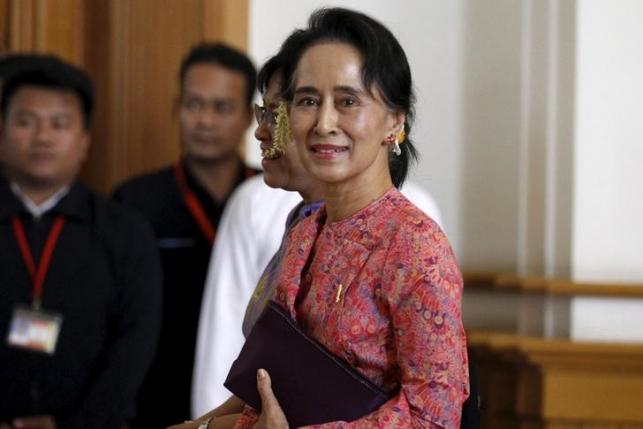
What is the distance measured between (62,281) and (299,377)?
213 cm

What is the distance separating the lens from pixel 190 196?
4.05 metres

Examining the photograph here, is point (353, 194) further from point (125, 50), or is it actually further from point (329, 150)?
point (125, 50)

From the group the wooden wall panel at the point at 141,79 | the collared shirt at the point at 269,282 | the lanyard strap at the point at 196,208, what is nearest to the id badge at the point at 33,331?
the lanyard strap at the point at 196,208

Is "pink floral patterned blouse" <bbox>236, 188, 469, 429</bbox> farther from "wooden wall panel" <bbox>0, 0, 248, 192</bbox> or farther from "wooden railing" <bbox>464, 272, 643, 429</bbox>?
"wooden wall panel" <bbox>0, 0, 248, 192</bbox>

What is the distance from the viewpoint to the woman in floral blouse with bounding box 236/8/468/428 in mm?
1529

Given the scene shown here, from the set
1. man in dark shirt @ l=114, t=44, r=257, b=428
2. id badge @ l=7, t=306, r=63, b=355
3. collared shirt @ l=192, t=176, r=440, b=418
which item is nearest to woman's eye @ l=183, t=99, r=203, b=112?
man in dark shirt @ l=114, t=44, r=257, b=428

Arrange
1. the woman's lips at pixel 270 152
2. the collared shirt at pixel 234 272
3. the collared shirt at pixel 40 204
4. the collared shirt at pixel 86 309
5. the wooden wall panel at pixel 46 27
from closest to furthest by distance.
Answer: the woman's lips at pixel 270 152 < the collared shirt at pixel 234 272 < the collared shirt at pixel 86 309 < the collared shirt at pixel 40 204 < the wooden wall panel at pixel 46 27

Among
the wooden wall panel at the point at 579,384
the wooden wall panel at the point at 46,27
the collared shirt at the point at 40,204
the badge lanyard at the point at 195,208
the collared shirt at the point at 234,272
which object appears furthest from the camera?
the wooden wall panel at the point at 46,27

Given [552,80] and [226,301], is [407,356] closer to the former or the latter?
[226,301]

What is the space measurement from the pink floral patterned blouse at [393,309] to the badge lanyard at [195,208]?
7.65ft

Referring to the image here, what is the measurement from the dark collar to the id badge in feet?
1.00

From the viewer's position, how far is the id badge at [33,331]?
11.5 feet

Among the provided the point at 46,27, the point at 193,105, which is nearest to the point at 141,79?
the point at 46,27

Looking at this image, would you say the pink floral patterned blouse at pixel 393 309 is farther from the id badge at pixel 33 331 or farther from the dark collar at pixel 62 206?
the dark collar at pixel 62 206
